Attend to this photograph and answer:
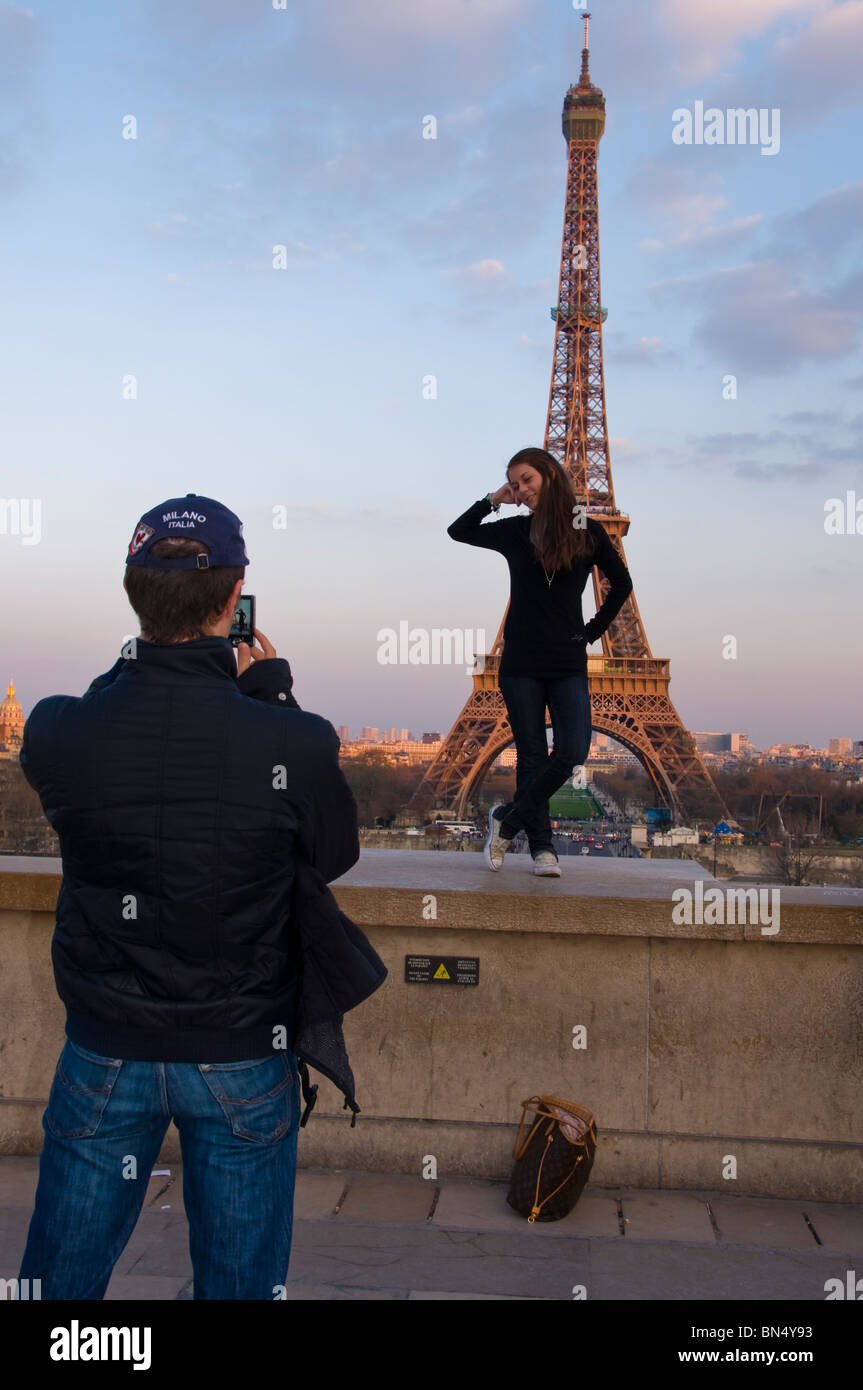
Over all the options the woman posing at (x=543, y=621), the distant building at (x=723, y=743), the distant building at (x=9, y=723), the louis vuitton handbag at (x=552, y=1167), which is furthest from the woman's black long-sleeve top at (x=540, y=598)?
the distant building at (x=723, y=743)

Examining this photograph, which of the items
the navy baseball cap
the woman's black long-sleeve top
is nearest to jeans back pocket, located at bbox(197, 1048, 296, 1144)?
the navy baseball cap

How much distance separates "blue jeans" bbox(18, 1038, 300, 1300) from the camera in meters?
2.12

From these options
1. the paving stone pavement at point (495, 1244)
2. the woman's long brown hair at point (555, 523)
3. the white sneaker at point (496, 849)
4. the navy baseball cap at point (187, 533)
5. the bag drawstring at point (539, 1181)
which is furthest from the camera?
the white sneaker at point (496, 849)

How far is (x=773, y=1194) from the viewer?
4.45 m

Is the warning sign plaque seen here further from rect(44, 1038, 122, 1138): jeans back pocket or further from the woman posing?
rect(44, 1038, 122, 1138): jeans back pocket

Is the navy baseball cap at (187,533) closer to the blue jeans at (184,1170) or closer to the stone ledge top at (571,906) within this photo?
the blue jeans at (184,1170)

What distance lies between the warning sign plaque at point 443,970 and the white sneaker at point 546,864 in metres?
0.59

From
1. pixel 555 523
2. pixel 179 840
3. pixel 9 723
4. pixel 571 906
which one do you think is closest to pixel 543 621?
pixel 555 523

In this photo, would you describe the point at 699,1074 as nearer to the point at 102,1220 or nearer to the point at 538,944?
the point at 538,944

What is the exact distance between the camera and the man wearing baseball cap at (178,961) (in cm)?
213

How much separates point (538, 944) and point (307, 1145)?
1223mm

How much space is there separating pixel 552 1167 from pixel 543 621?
2.19m
